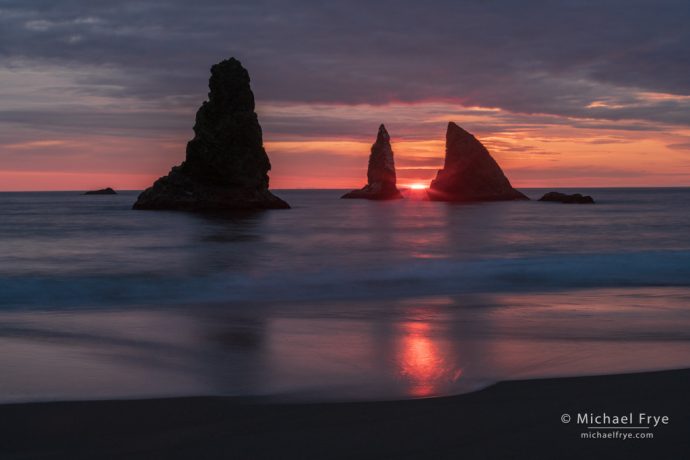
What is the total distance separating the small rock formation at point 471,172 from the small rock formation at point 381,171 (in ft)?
38.2

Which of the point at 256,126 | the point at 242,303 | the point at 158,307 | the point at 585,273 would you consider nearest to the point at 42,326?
the point at 158,307

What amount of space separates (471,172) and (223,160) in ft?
190

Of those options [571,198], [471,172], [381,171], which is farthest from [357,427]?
[381,171]

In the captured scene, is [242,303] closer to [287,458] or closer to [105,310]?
[105,310]

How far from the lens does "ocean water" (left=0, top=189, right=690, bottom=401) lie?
6.58 m

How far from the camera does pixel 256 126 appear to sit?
226ft

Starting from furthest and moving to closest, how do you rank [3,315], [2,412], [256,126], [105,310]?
[256,126]
[105,310]
[3,315]
[2,412]

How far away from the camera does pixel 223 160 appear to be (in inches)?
2581

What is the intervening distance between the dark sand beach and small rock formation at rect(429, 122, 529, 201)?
352ft

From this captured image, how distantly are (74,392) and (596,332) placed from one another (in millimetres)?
6831

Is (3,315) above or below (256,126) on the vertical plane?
below

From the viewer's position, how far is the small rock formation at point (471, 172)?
11088 centimetres

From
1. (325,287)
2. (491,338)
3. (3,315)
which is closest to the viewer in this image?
(491,338)

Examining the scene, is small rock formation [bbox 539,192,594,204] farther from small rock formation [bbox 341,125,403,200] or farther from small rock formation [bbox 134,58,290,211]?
small rock formation [bbox 134,58,290,211]
